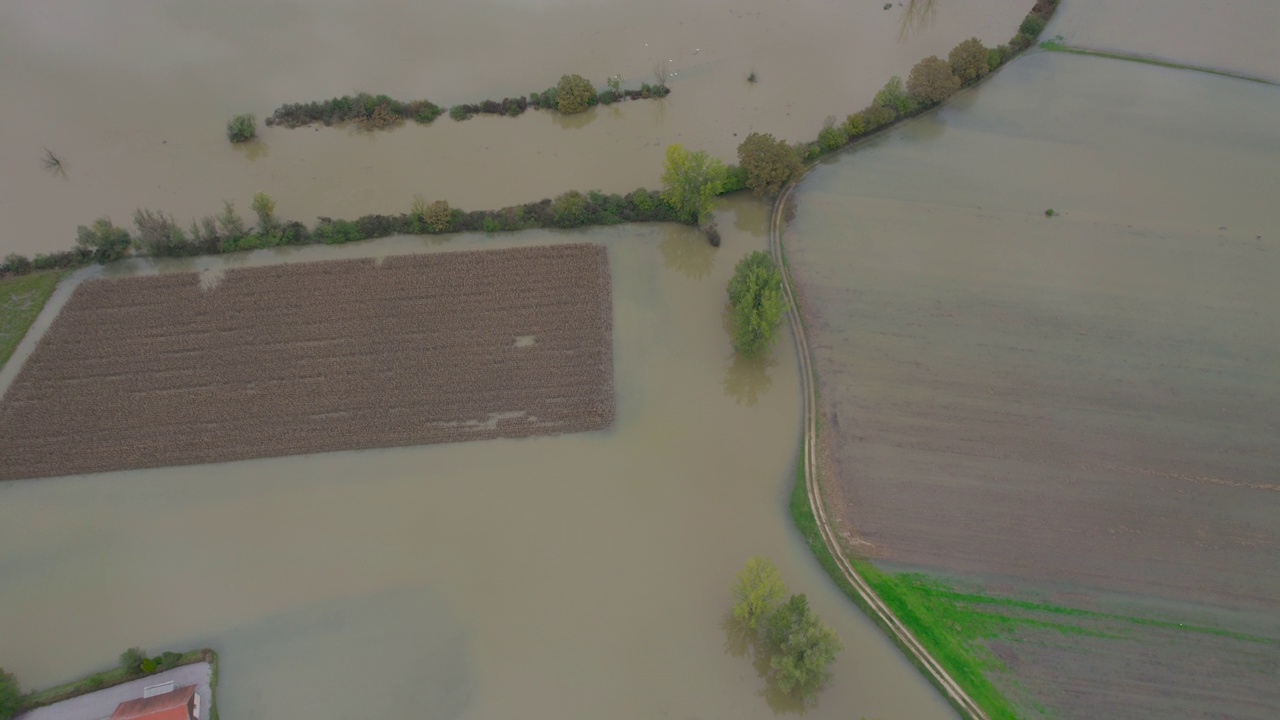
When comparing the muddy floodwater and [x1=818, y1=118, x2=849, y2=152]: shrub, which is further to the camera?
[x1=818, y1=118, x2=849, y2=152]: shrub

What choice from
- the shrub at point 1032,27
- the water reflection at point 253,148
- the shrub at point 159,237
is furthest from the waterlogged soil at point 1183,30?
the shrub at point 159,237

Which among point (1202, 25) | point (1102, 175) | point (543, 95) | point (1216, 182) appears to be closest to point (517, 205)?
point (543, 95)

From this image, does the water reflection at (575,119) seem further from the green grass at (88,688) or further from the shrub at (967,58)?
the green grass at (88,688)

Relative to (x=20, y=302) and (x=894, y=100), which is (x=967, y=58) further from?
(x=20, y=302)

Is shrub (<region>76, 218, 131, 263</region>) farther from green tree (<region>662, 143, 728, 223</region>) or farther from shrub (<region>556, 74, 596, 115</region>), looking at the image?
green tree (<region>662, 143, 728, 223</region>)

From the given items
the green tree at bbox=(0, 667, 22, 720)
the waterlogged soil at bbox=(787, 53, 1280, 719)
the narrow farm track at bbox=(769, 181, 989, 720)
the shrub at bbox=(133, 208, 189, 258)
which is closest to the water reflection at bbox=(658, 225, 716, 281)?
the narrow farm track at bbox=(769, 181, 989, 720)

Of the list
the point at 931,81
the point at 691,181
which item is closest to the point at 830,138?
the point at 931,81

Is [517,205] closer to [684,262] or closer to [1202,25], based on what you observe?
[684,262]
